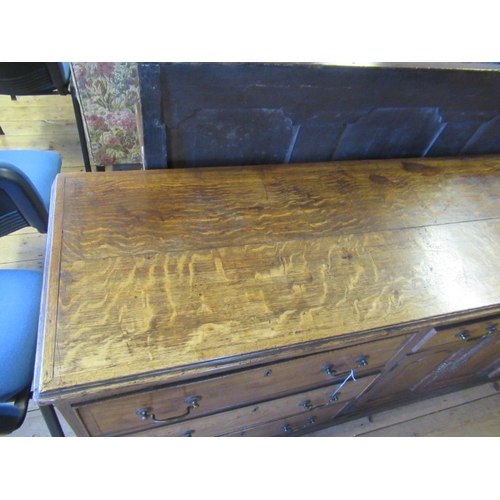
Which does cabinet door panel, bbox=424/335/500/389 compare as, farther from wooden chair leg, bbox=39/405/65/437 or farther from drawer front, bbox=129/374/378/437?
wooden chair leg, bbox=39/405/65/437

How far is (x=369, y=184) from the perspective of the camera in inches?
36.4

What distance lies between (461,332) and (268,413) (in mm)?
533

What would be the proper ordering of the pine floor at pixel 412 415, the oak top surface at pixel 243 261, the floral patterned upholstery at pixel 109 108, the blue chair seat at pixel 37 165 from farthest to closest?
the floral patterned upholstery at pixel 109 108
the pine floor at pixel 412 415
the blue chair seat at pixel 37 165
the oak top surface at pixel 243 261

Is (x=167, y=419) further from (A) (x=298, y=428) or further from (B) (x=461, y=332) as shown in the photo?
(B) (x=461, y=332)

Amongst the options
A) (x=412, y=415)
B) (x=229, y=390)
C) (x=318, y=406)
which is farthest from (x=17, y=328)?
(x=412, y=415)

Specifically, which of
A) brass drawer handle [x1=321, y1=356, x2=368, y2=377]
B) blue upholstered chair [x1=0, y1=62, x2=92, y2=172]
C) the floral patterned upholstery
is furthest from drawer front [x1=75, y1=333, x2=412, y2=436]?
blue upholstered chair [x1=0, y1=62, x2=92, y2=172]

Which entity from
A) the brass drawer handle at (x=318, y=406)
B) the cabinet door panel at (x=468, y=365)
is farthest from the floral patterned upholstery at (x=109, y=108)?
the cabinet door panel at (x=468, y=365)

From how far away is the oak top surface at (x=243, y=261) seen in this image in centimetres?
57

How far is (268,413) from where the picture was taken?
35.2 inches

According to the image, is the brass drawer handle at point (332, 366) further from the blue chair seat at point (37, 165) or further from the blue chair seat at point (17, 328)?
the blue chair seat at point (37, 165)

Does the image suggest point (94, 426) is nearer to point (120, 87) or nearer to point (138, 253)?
point (138, 253)

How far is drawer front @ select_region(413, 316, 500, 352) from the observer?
792 mm

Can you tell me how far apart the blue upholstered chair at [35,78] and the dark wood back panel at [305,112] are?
87 cm

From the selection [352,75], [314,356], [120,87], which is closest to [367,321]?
[314,356]
